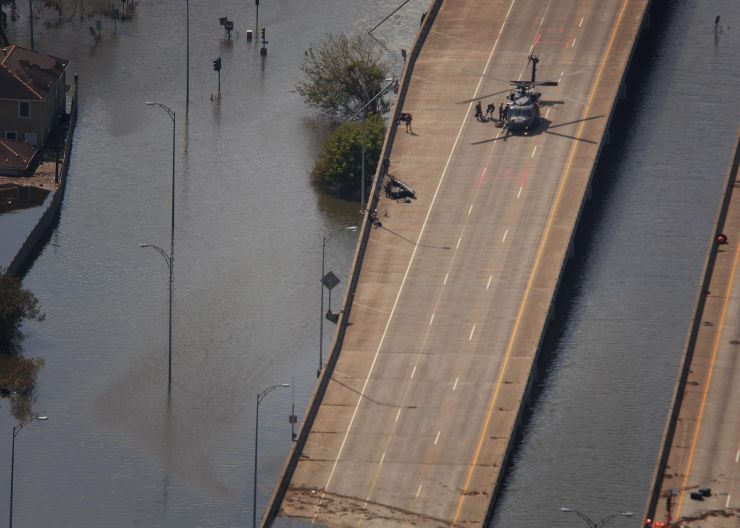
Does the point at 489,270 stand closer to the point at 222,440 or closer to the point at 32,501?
the point at 222,440

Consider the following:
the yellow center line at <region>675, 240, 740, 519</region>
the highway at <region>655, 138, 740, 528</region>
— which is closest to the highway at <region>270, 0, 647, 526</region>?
the highway at <region>655, 138, 740, 528</region>

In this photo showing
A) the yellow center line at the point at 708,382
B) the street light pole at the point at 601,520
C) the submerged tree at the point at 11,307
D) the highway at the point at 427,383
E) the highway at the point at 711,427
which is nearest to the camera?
the street light pole at the point at 601,520

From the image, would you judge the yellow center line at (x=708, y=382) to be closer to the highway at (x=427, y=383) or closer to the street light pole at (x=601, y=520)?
the street light pole at (x=601, y=520)

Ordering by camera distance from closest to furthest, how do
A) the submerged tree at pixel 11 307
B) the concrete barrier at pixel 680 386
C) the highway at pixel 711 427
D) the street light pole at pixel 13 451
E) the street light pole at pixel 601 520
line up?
the street light pole at pixel 601 520 → the street light pole at pixel 13 451 → the highway at pixel 711 427 → the concrete barrier at pixel 680 386 → the submerged tree at pixel 11 307

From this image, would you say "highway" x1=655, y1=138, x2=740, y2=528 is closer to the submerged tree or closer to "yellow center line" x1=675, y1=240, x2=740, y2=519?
"yellow center line" x1=675, y1=240, x2=740, y2=519

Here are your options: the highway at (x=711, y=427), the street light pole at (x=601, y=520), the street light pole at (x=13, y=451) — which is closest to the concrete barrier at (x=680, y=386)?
the highway at (x=711, y=427)

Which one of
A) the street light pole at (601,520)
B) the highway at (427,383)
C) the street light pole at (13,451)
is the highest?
the highway at (427,383)

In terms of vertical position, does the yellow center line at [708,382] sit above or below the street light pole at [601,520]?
above
